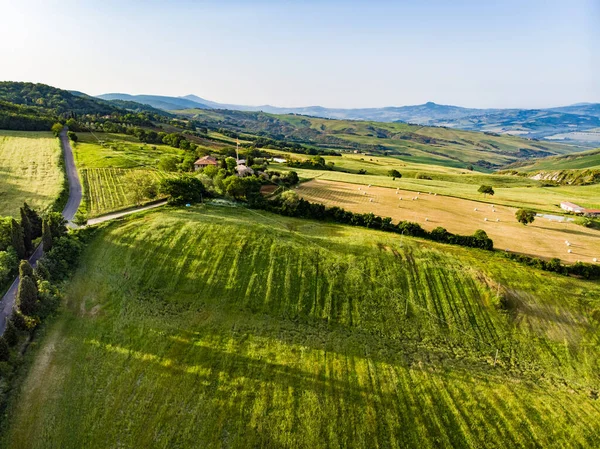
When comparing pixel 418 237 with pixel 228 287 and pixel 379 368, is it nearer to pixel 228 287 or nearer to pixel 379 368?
pixel 379 368

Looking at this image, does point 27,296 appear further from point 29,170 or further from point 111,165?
point 29,170

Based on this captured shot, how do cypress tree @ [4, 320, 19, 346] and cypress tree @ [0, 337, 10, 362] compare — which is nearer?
cypress tree @ [0, 337, 10, 362]

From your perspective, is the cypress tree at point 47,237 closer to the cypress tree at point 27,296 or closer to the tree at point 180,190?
the cypress tree at point 27,296

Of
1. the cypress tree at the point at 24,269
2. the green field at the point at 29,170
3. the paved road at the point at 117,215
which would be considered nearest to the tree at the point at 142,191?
the paved road at the point at 117,215

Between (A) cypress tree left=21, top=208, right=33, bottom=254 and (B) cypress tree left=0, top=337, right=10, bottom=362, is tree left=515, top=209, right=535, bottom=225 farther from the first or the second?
(A) cypress tree left=21, top=208, right=33, bottom=254

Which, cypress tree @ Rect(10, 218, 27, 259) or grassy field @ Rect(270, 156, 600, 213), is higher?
grassy field @ Rect(270, 156, 600, 213)

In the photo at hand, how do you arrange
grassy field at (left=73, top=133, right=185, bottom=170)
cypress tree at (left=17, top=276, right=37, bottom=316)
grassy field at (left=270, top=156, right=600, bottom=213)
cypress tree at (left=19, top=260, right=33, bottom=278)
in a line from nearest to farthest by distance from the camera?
cypress tree at (left=17, top=276, right=37, bottom=316) → cypress tree at (left=19, top=260, right=33, bottom=278) → grassy field at (left=270, top=156, right=600, bottom=213) → grassy field at (left=73, top=133, right=185, bottom=170)

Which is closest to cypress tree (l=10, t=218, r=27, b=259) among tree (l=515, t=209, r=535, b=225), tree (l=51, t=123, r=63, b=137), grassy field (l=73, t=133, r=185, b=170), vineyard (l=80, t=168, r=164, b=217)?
vineyard (l=80, t=168, r=164, b=217)
